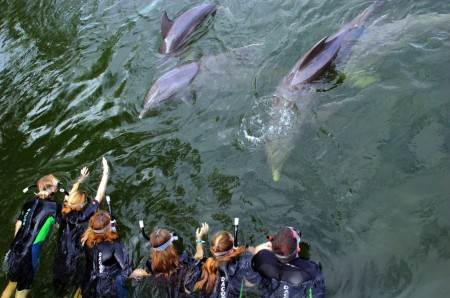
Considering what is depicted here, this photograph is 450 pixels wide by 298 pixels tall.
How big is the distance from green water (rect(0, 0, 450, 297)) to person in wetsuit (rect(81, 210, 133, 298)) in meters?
0.33

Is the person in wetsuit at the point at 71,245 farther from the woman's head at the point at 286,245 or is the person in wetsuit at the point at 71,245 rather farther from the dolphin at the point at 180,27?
the dolphin at the point at 180,27

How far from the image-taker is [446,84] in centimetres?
623

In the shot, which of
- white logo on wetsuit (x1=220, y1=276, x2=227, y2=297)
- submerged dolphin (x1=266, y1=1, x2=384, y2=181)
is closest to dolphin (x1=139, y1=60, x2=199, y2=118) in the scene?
submerged dolphin (x1=266, y1=1, x2=384, y2=181)

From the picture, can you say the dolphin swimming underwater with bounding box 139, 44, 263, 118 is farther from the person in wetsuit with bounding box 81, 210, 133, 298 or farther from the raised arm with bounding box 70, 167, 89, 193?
the person in wetsuit with bounding box 81, 210, 133, 298

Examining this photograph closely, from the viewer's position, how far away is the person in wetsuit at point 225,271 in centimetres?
453

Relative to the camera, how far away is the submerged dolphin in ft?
20.6

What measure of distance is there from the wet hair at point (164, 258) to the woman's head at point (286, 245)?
1149mm

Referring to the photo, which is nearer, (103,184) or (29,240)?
(29,240)

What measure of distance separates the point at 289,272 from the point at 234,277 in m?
0.66

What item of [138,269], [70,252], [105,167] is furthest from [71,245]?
[105,167]

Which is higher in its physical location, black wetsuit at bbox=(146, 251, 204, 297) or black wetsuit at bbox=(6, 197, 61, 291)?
black wetsuit at bbox=(6, 197, 61, 291)

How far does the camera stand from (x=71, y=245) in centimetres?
555

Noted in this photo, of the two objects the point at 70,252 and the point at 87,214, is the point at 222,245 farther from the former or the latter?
the point at 70,252

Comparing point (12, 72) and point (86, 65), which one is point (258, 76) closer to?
point (86, 65)
